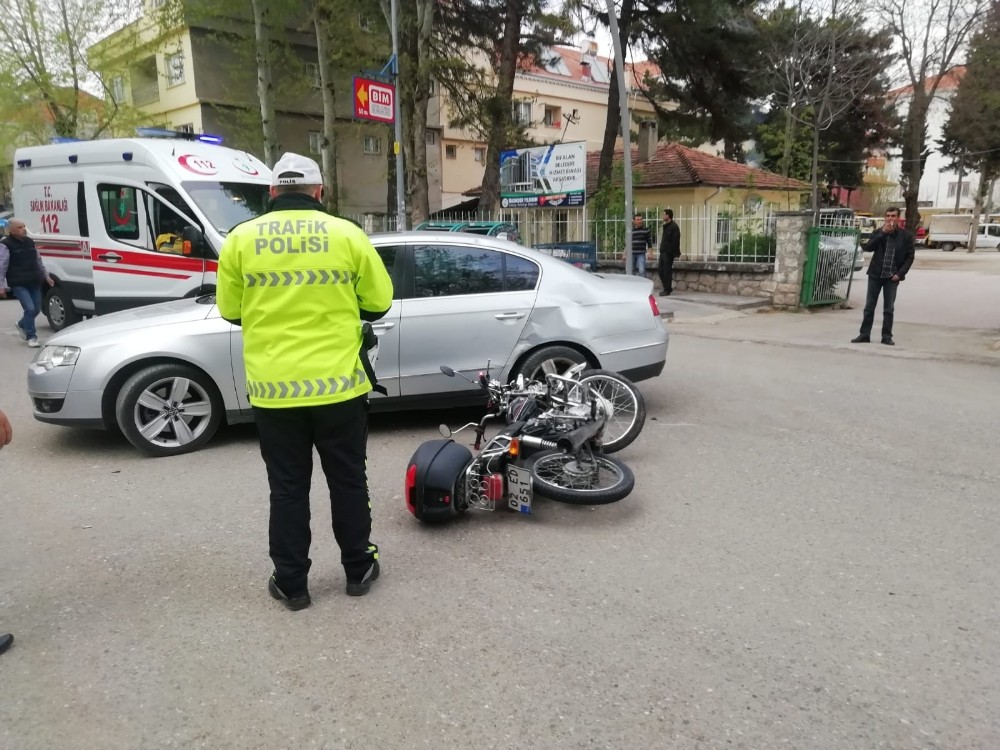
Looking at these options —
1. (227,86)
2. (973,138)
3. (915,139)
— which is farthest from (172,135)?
(973,138)

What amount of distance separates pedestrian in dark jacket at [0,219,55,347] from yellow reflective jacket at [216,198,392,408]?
8.44 meters

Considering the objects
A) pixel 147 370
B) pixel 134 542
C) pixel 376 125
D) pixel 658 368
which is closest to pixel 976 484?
pixel 658 368

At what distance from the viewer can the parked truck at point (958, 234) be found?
1655 inches

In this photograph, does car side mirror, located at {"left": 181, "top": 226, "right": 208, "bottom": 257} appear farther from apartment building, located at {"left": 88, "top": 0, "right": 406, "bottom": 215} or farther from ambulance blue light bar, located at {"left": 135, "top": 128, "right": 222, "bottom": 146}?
apartment building, located at {"left": 88, "top": 0, "right": 406, "bottom": 215}

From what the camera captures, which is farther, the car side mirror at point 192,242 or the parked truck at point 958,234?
the parked truck at point 958,234

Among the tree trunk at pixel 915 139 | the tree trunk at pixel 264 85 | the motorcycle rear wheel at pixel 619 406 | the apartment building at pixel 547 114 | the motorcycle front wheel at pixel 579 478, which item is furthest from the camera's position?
the tree trunk at pixel 915 139

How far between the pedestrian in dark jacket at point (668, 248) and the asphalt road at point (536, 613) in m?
10.6

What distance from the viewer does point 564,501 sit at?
419 centimetres

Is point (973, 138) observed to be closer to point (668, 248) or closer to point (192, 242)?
point (668, 248)

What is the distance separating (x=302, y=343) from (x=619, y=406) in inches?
109

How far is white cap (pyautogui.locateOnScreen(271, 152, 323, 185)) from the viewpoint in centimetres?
314

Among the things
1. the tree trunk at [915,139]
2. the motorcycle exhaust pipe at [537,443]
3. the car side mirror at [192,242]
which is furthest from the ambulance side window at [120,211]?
the tree trunk at [915,139]

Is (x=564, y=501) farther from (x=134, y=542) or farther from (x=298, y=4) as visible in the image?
(x=298, y=4)

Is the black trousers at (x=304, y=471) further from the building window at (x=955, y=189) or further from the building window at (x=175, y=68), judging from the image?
the building window at (x=955, y=189)
